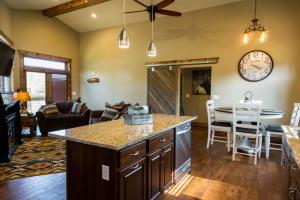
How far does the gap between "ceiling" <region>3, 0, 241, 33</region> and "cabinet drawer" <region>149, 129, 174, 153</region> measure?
176 inches

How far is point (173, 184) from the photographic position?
8.98 ft

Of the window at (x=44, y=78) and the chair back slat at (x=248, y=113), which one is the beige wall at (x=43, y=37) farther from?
the chair back slat at (x=248, y=113)

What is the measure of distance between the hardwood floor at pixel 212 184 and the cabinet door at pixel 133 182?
2.20ft

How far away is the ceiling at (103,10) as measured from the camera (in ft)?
19.2

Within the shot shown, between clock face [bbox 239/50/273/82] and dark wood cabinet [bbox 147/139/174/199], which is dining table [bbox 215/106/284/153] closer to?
clock face [bbox 239/50/273/82]

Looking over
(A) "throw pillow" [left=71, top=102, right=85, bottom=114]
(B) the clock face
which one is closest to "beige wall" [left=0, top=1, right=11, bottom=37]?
(A) "throw pillow" [left=71, top=102, right=85, bottom=114]

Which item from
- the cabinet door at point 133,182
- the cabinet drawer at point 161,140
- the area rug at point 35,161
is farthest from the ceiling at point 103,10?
the cabinet door at point 133,182

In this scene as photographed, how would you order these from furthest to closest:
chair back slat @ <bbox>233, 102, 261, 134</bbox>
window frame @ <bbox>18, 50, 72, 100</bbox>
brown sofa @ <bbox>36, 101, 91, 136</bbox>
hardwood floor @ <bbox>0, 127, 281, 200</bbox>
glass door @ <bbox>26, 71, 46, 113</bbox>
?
glass door @ <bbox>26, 71, 46, 113</bbox>
window frame @ <bbox>18, 50, 72, 100</bbox>
brown sofa @ <bbox>36, 101, 91, 136</bbox>
chair back slat @ <bbox>233, 102, 261, 134</bbox>
hardwood floor @ <bbox>0, 127, 281, 200</bbox>

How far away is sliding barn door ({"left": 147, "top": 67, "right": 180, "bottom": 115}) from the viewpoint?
6.69m

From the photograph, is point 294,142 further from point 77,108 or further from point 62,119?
point 77,108

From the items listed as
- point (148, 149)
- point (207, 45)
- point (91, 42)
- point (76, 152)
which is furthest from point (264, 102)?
point (91, 42)

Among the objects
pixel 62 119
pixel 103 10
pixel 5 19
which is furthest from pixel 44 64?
pixel 103 10

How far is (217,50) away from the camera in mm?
5867

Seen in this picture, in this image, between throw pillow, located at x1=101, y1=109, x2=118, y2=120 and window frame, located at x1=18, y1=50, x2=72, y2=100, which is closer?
throw pillow, located at x1=101, y1=109, x2=118, y2=120
